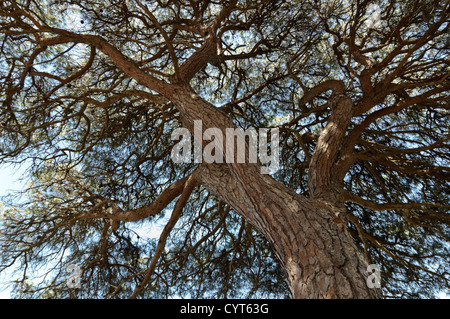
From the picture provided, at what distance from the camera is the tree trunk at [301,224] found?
3.94 feet

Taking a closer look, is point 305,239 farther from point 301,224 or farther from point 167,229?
point 167,229

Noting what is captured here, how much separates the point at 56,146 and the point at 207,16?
7.21 feet

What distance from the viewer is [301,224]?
1.43 m

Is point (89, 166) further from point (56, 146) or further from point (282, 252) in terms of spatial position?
point (282, 252)


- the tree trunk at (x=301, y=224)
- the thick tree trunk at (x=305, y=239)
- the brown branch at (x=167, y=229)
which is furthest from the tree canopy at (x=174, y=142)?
the thick tree trunk at (x=305, y=239)

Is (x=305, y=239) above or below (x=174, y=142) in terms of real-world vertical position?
below

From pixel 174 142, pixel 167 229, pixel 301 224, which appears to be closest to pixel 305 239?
pixel 301 224

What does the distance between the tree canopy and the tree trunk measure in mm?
613

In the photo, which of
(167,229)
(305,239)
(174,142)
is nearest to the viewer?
(305,239)

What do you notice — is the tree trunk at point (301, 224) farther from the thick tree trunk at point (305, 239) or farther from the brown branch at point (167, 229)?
the brown branch at point (167, 229)

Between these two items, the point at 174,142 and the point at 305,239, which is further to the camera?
the point at 174,142

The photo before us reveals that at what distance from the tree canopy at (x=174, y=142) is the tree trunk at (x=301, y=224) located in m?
0.61

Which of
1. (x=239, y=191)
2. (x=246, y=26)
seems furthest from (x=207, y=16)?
(x=239, y=191)

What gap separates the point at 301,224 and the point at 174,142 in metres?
2.34
